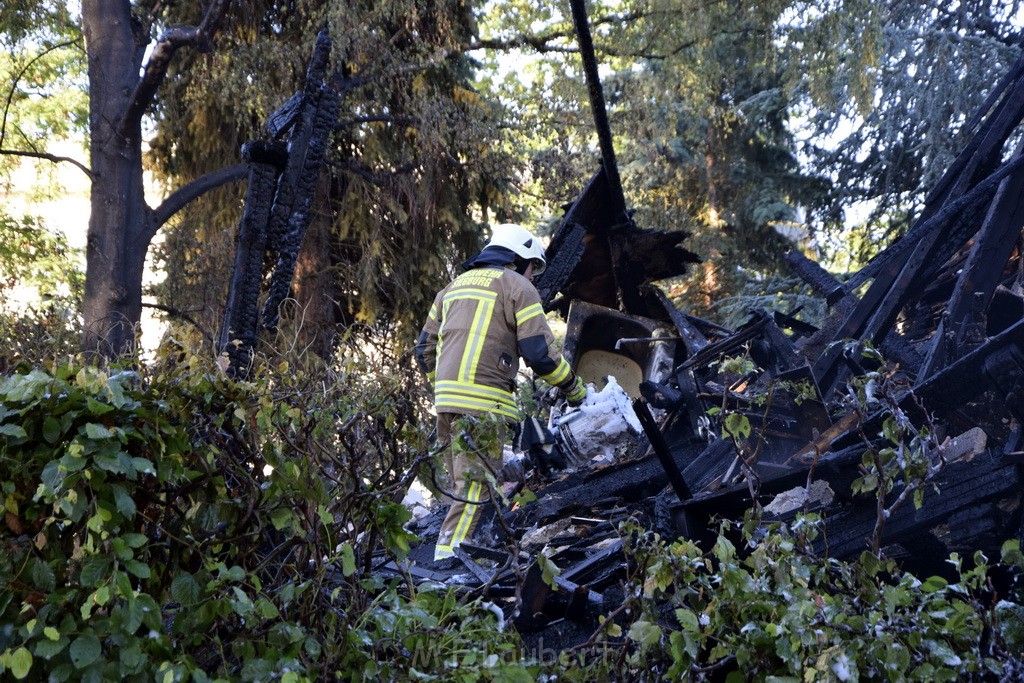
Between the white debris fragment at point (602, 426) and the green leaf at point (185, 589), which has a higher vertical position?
the white debris fragment at point (602, 426)

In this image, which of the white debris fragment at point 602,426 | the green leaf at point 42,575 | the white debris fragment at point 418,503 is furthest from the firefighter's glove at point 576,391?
the green leaf at point 42,575

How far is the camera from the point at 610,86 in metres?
19.6

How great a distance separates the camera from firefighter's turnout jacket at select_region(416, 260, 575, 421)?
17.0 ft

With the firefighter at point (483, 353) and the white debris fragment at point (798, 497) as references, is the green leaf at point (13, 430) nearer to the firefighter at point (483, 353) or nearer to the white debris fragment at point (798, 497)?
the firefighter at point (483, 353)

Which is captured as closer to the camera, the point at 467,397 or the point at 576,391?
the point at 467,397

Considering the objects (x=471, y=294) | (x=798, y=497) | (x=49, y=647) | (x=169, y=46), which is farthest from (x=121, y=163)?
(x=49, y=647)

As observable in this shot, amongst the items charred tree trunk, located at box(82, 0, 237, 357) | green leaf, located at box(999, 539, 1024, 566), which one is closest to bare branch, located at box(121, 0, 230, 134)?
charred tree trunk, located at box(82, 0, 237, 357)

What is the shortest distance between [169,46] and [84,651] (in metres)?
9.59

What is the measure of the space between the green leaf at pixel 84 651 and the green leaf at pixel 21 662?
0.09 meters

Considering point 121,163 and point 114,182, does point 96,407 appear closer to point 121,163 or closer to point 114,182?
point 114,182

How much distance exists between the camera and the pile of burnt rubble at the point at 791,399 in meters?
4.11

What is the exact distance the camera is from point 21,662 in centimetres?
207

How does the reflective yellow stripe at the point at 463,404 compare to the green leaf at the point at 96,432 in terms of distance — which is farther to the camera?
the reflective yellow stripe at the point at 463,404

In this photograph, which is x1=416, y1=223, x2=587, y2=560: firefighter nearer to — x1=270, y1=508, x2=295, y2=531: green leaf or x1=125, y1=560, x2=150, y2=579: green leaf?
x1=270, y1=508, x2=295, y2=531: green leaf
